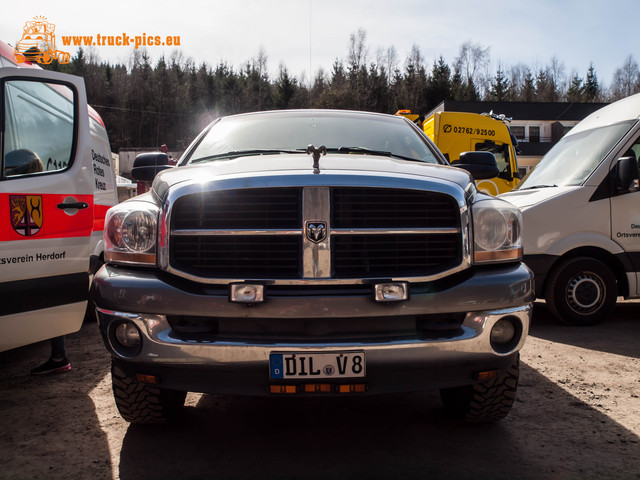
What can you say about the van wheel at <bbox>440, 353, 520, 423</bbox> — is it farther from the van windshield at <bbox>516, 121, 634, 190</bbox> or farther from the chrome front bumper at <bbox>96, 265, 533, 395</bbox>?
the van windshield at <bbox>516, 121, 634, 190</bbox>

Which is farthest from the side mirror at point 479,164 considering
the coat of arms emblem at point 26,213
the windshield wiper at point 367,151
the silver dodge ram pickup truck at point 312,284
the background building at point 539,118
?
the background building at point 539,118

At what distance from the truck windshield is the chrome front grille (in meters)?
0.96

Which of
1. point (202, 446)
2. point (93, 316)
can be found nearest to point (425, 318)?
point (202, 446)

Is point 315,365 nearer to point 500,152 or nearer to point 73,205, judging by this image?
point 73,205

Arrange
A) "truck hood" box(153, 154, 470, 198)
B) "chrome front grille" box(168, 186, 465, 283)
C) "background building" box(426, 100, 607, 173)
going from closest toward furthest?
"chrome front grille" box(168, 186, 465, 283) < "truck hood" box(153, 154, 470, 198) < "background building" box(426, 100, 607, 173)

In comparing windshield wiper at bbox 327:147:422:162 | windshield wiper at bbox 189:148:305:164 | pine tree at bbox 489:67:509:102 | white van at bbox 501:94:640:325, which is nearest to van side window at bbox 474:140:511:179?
white van at bbox 501:94:640:325

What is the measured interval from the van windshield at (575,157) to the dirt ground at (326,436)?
8.26 feet

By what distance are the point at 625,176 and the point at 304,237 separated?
435cm

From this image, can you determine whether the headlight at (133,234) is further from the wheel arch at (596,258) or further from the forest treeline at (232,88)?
the forest treeline at (232,88)

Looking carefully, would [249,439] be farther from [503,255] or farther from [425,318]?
[503,255]

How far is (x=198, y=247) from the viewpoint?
8.41 feet

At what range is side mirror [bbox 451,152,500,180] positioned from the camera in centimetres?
377

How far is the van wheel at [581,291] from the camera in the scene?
567 cm

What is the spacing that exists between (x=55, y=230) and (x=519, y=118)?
1921 inches
